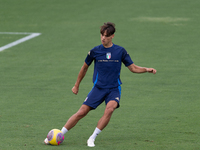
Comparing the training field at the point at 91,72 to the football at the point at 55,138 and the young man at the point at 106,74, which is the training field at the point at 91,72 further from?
the young man at the point at 106,74

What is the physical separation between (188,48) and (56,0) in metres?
11.9

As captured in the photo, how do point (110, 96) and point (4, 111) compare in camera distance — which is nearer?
point (110, 96)

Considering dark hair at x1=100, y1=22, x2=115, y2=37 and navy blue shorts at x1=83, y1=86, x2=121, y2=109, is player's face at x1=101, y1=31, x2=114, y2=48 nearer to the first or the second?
dark hair at x1=100, y1=22, x2=115, y2=37

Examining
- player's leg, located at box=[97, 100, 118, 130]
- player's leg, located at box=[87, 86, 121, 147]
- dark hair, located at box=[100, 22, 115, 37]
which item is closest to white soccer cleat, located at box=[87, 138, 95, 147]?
player's leg, located at box=[87, 86, 121, 147]

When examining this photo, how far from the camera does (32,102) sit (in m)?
10.4

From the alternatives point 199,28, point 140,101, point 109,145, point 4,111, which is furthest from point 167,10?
point 109,145

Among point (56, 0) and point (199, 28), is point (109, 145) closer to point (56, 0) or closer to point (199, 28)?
point (199, 28)

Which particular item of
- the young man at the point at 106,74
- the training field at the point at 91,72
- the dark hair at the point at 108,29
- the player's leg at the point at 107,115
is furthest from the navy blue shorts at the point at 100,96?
Answer: the dark hair at the point at 108,29

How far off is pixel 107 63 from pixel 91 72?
22.3 feet

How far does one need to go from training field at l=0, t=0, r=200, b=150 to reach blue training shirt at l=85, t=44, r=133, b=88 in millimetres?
1086

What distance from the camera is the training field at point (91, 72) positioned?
7853 millimetres

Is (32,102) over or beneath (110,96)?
beneath

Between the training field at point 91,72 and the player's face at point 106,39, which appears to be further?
the training field at point 91,72

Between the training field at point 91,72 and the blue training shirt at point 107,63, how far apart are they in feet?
3.56
